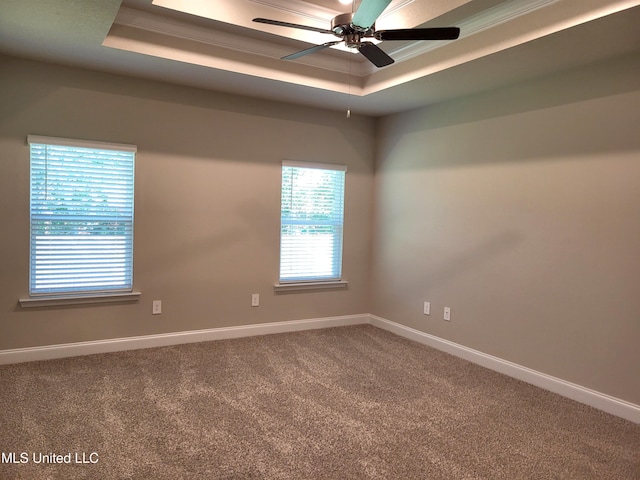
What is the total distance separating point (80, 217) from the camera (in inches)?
146

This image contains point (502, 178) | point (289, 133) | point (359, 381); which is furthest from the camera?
point (289, 133)

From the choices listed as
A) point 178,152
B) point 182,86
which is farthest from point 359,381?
point 182,86

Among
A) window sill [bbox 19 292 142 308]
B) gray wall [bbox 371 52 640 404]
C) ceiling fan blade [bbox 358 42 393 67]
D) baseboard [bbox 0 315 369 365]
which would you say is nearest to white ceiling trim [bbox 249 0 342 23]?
ceiling fan blade [bbox 358 42 393 67]

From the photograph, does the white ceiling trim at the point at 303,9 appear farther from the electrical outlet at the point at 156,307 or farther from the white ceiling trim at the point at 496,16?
the electrical outlet at the point at 156,307

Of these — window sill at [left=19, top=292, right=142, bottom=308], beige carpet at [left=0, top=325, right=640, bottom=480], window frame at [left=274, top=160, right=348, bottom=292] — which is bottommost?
beige carpet at [left=0, top=325, right=640, bottom=480]

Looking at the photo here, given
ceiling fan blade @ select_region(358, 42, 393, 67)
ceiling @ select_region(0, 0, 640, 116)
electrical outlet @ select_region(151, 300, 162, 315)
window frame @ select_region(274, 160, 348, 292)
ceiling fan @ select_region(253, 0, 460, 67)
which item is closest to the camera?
ceiling fan @ select_region(253, 0, 460, 67)

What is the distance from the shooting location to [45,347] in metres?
3.66

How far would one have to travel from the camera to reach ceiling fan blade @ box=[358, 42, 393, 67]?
8.28 feet

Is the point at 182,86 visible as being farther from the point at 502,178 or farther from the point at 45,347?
the point at 502,178

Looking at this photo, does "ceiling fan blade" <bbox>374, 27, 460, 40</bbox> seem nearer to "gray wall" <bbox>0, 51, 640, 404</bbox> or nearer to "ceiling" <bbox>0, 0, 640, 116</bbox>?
"ceiling" <bbox>0, 0, 640, 116</bbox>

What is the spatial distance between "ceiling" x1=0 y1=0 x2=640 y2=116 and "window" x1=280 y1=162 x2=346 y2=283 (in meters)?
0.89

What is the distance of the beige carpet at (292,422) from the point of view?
7.47 feet

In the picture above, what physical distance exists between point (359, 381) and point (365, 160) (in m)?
2.64

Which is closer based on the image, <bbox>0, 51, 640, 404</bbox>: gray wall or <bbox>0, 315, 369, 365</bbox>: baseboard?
<bbox>0, 51, 640, 404</bbox>: gray wall
